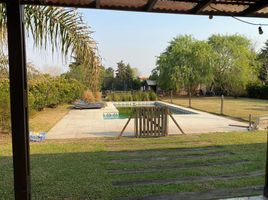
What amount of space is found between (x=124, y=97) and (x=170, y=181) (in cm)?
2529

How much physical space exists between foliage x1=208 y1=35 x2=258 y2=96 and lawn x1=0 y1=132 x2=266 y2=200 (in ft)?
93.3

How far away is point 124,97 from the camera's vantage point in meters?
29.9

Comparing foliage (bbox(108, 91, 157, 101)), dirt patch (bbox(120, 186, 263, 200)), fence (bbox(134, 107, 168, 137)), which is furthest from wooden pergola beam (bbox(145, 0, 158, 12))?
foliage (bbox(108, 91, 157, 101))

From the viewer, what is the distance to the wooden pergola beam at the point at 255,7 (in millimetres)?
3344

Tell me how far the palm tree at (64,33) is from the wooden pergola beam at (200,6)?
1.58 metres

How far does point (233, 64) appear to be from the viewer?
3584 cm

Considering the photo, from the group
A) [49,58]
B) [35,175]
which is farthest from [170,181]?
[49,58]

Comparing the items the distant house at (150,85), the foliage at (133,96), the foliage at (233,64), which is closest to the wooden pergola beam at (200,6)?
the foliage at (133,96)

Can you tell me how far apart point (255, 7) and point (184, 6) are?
2.79 ft

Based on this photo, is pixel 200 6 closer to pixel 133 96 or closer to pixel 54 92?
pixel 54 92

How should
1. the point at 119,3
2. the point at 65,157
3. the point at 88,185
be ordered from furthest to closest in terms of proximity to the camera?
1. the point at 65,157
2. the point at 88,185
3. the point at 119,3

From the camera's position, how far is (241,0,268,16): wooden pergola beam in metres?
3.34

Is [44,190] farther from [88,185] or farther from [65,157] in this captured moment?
[65,157]

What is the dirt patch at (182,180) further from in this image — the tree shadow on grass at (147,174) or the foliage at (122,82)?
the foliage at (122,82)
